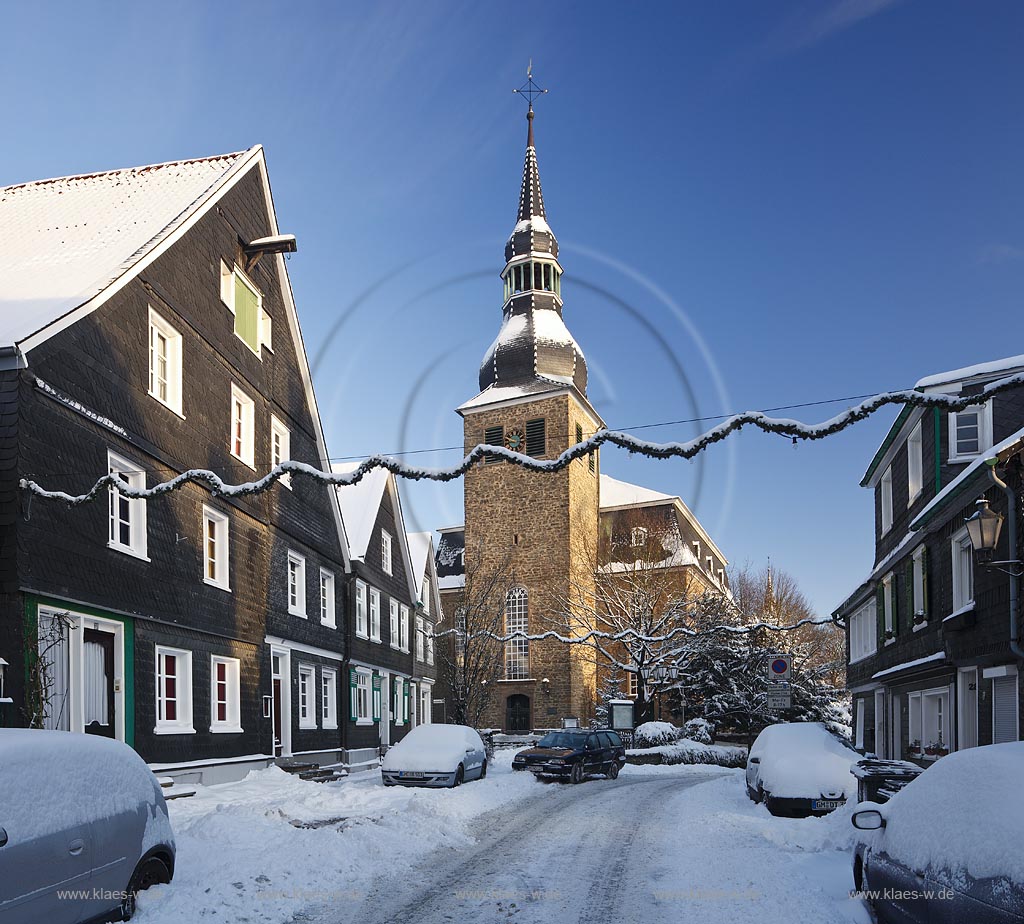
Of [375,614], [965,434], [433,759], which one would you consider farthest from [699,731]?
[965,434]

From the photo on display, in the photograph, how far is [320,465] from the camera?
2783 centimetres

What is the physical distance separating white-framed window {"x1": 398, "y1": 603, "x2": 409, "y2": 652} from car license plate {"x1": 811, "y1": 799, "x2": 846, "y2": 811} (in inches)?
891

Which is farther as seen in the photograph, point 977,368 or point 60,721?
point 977,368

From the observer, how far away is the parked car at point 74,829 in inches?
243

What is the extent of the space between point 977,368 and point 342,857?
1573 centimetres

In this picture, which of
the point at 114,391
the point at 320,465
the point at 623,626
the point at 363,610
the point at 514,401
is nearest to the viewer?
the point at 114,391

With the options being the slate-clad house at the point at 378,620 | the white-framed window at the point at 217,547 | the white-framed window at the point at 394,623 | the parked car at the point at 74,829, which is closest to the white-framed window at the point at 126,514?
the white-framed window at the point at 217,547

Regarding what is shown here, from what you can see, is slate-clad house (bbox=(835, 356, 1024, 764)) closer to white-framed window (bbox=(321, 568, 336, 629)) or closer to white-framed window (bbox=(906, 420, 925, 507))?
white-framed window (bbox=(906, 420, 925, 507))

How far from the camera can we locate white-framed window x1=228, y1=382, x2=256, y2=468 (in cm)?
2203

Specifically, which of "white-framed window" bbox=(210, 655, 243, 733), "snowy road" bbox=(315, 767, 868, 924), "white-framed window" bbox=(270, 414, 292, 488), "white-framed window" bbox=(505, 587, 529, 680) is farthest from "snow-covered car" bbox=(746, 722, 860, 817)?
"white-framed window" bbox=(505, 587, 529, 680)

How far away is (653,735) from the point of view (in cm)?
3853

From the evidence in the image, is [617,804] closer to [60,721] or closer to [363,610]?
[60,721]

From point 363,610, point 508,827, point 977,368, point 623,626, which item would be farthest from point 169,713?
point 623,626

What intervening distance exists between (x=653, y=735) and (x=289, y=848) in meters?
29.9
